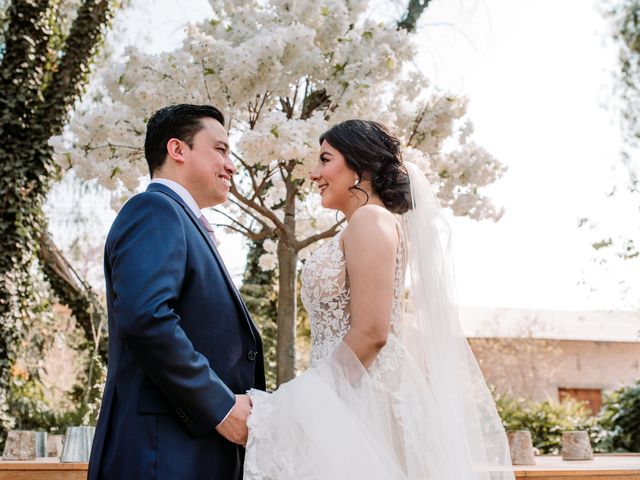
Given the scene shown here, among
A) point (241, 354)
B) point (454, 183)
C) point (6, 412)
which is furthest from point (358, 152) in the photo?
point (6, 412)

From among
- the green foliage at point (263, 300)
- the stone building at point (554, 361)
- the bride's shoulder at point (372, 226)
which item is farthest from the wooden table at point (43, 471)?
the stone building at point (554, 361)

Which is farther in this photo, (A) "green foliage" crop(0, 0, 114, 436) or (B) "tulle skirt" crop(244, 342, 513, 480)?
(A) "green foliage" crop(0, 0, 114, 436)

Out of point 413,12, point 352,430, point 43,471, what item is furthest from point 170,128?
point 413,12

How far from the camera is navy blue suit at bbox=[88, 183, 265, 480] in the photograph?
6.12 ft

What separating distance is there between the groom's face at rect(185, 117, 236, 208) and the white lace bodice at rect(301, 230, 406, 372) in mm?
425

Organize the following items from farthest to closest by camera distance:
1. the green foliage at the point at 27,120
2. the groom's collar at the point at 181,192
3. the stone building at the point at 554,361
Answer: the stone building at the point at 554,361, the green foliage at the point at 27,120, the groom's collar at the point at 181,192

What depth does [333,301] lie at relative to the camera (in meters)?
2.42

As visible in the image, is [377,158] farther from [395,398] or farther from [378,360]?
[395,398]

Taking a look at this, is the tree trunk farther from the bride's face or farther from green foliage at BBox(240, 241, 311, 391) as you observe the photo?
green foliage at BBox(240, 241, 311, 391)

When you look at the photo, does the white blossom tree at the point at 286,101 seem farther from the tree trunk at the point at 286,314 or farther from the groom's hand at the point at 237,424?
the groom's hand at the point at 237,424

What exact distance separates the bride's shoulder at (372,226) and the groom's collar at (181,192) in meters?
0.52

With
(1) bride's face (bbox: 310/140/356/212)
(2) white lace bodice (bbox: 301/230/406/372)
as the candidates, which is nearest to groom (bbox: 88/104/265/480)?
(2) white lace bodice (bbox: 301/230/406/372)

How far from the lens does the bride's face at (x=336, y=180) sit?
265 centimetres

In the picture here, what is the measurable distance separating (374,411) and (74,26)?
8.59 metres
